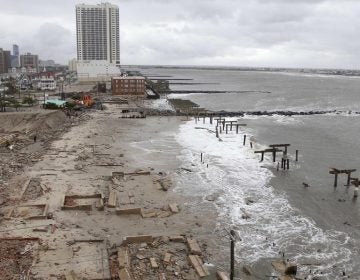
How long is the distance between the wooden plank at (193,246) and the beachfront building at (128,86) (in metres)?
83.1

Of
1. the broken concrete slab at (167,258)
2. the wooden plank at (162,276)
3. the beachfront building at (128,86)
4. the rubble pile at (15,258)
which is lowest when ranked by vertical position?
the wooden plank at (162,276)

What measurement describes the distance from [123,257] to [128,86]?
86.1m

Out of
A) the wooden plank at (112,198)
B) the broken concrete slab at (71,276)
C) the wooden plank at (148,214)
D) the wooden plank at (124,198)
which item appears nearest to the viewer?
the broken concrete slab at (71,276)

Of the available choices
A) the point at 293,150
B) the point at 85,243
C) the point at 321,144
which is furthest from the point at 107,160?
the point at 321,144

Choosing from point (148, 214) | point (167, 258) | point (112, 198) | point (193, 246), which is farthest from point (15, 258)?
point (112, 198)

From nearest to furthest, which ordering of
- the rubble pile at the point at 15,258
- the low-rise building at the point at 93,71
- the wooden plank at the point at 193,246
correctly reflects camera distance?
the rubble pile at the point at 15,258 < the wooden plank at the point at 193,246 < the low-rise building at the point at 93,71

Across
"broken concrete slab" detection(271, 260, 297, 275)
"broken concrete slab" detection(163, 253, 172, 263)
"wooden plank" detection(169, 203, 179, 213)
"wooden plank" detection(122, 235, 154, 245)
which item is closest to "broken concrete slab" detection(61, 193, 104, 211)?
"wooden plank" detection(169, 203, 179, 213)

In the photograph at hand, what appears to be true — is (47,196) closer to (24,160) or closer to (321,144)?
(24,160)

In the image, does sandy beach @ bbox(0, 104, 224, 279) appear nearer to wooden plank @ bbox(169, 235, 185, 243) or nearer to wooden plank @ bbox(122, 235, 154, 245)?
wooden plank @ bbox(169, 235, 185, 243)

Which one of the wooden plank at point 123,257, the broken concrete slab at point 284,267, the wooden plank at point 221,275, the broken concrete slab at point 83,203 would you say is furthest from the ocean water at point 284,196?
the broken concrete slab at point 83,203

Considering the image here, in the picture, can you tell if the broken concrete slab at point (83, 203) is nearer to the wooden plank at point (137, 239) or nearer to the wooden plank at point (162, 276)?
the wooden plank at point (137, 239)

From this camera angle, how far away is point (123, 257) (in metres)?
18.5

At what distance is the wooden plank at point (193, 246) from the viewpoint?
19.7 m

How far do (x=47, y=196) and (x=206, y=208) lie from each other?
9772 mm
